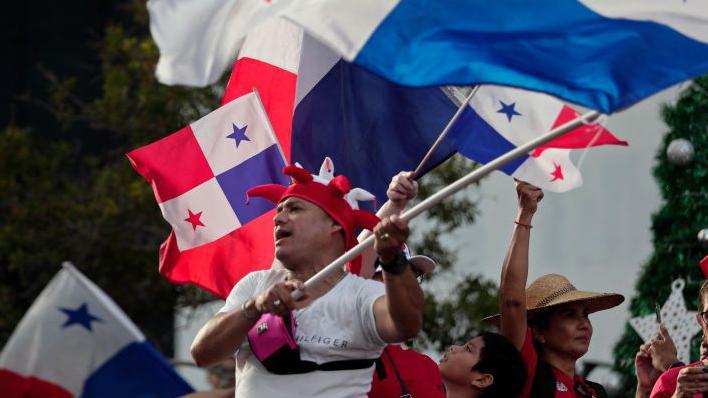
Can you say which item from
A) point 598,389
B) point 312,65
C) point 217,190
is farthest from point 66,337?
point 598,389

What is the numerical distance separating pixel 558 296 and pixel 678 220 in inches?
121

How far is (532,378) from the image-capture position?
5.97 metres

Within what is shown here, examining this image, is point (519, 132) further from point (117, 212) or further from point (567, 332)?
point (117, 212)

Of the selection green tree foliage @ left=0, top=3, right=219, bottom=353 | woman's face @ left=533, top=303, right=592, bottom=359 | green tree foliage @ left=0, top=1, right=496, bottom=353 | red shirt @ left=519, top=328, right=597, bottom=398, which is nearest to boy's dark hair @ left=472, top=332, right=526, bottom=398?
red shirt @ left=519, top=328, right=597, bottom=398

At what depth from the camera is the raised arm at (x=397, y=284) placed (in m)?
4.60

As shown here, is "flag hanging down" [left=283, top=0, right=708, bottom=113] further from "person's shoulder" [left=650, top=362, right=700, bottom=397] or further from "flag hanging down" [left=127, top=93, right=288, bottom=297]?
"flag hanging down" [left=127, top=93, right=288, bottom=297]

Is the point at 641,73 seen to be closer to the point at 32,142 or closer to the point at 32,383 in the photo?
the point at 32,383

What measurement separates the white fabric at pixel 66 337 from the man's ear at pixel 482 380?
4.30 feet

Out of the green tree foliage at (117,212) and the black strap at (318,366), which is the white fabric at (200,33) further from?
the green tree foliage at (117,212)

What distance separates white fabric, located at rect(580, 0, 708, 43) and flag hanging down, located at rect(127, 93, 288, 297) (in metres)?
2.26

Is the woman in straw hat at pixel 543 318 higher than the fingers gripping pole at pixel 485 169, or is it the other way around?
the fingers gripping pole at pixel 485 169

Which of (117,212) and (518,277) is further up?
(518,277)

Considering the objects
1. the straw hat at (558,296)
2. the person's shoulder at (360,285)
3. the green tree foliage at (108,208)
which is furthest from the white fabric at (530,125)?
the green tree foliage at (108,208)

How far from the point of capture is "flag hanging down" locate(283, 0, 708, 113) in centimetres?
492
